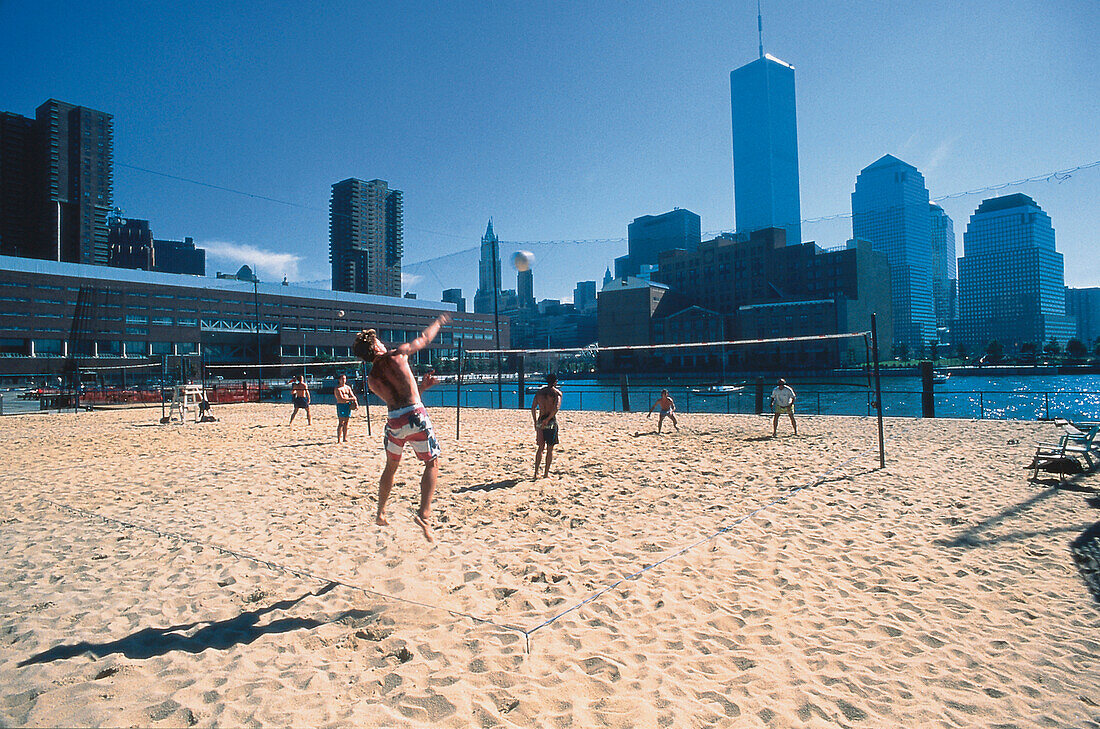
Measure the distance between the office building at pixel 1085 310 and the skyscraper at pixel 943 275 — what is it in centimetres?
1736

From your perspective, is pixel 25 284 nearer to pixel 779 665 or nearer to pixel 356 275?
pixel 356 275

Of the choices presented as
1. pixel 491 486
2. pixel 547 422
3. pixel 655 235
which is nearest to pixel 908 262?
pixel 655 235

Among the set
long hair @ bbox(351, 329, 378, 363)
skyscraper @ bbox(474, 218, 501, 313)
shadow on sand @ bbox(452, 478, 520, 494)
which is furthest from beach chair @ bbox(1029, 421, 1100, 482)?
skyscraper @ bbox(474, 218, 501, 313)

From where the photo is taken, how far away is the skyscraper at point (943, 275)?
9900cm

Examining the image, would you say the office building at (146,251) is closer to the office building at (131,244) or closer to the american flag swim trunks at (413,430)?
the office building at (131,244)

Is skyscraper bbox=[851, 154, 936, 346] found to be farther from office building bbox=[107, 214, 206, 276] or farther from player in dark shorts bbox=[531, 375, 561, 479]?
office building bbox=[107, 214, 206, 276]

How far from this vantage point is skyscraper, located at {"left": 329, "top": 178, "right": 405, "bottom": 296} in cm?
4512

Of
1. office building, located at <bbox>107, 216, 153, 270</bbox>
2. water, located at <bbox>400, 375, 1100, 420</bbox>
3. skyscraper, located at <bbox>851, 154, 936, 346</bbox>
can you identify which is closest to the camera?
water, located at <bbox>400, 375, 1100, 420</bbox>

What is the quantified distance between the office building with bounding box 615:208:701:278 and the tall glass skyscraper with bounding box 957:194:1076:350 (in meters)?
57.2

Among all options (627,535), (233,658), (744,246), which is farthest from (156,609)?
(744,246)

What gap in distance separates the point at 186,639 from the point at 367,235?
46.8 m

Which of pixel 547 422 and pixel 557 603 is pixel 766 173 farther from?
pixel 557 603

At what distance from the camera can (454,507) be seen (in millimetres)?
6434

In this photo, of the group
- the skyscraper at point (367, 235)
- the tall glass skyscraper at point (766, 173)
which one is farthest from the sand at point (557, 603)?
the tall glass skyscraper at point (766, 173)
